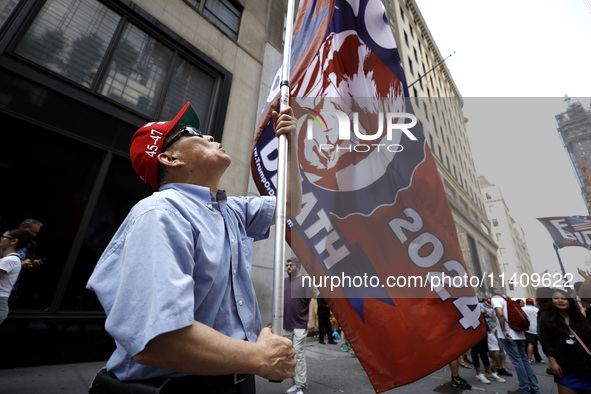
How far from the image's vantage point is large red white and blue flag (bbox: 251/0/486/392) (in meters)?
2.09

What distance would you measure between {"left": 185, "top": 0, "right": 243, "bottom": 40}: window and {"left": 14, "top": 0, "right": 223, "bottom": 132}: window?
181cm

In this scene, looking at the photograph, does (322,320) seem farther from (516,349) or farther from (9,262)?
(9,262)

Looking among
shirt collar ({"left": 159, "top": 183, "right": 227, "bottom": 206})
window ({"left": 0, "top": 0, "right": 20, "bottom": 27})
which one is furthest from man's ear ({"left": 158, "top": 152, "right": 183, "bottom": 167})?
window ({"left": 0, "top": 0, "right": 20, "bottom": 27})

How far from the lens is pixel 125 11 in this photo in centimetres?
608

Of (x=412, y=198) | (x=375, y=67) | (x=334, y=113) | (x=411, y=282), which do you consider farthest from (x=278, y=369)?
(x=375, y=67)

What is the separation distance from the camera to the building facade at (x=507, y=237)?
8.65 feet

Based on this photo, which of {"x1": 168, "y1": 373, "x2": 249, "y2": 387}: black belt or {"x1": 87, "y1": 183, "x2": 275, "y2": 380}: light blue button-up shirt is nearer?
{"x1": 87, "y1": 183, "x2": 275, "y2": 380}: light blue button-up shirt

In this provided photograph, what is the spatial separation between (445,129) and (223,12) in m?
25.7

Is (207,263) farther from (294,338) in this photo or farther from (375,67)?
(294,338)

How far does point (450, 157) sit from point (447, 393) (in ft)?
82.1

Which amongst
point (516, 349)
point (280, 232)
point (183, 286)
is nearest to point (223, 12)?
point (280, 232)

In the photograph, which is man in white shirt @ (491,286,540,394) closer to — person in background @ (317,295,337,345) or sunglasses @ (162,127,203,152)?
person in background @ (317,295,337,345)

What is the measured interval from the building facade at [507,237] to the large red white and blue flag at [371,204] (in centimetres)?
85

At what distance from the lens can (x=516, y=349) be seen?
525 cm
